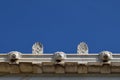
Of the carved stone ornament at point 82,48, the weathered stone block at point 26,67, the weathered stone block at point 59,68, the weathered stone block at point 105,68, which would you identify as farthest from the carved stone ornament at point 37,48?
the weathered stone block at point 105,68

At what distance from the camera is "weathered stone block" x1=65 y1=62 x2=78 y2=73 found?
25.8m

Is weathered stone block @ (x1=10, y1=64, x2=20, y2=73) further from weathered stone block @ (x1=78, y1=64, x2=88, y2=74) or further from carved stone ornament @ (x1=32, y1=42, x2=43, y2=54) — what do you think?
weathered stone block @ (x1=78, y1=64, x2=88, y2=74)

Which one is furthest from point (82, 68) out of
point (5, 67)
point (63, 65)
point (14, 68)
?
point (5, 67)

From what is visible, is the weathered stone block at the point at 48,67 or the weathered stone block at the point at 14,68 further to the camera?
the weathered stone block at the point at 14,68

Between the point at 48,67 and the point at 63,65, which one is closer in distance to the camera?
the point at 63,65

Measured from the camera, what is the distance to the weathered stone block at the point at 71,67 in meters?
25.8

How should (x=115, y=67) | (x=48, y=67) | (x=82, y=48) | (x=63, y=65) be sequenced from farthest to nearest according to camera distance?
1. (x=82, y=48)
2. (x=48, y=67)
3. (x=63, y=65)
4. (x=115, y=67)

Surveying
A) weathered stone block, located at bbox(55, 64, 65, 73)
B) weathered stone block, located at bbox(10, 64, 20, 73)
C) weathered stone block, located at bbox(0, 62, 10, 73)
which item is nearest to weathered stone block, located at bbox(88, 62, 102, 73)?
weathered stone block, located at bbox(55, 64, 65, 73)

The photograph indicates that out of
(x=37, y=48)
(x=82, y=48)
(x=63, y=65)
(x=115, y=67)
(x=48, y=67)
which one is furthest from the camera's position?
(x=37, y=48)

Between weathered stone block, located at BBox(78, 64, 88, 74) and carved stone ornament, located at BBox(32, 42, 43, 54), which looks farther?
carved stone ornament, located at BBox(32, 42, 43, 54)

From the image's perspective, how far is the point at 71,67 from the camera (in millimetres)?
25875

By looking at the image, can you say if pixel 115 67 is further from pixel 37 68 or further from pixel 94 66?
pixel 37 68

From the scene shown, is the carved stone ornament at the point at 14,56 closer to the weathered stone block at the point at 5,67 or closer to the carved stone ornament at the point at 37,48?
the weathered stone block at the point at 5,67

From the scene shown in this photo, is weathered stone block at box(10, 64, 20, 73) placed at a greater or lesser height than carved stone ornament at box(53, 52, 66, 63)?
lesser
